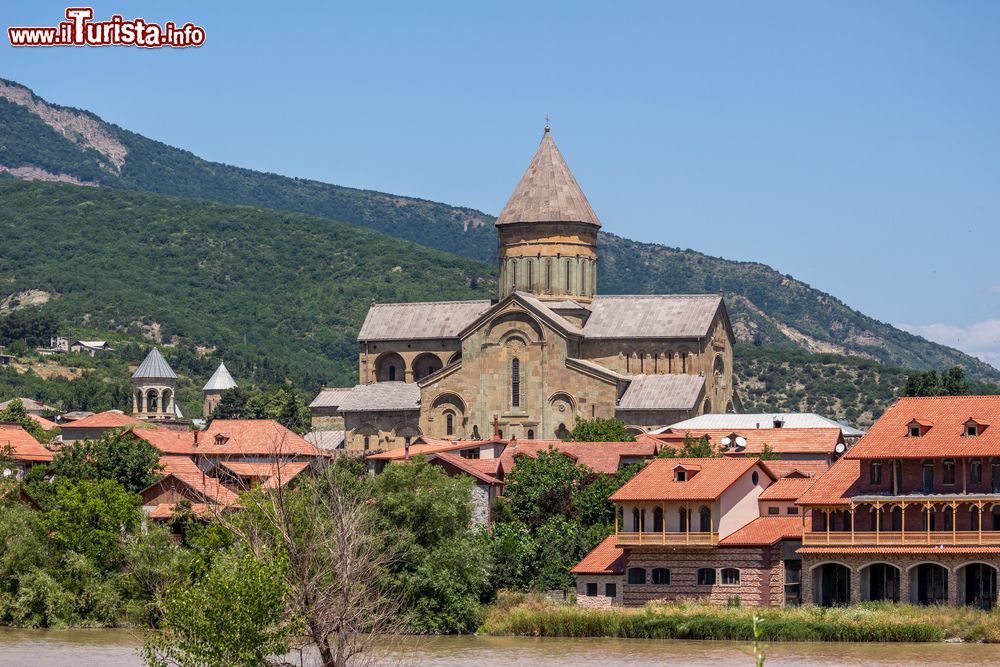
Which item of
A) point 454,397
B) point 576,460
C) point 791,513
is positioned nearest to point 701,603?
point 791,513

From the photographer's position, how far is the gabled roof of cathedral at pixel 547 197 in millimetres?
93500

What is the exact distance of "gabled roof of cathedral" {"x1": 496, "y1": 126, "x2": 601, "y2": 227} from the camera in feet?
307

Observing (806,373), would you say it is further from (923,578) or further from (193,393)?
(923,578)

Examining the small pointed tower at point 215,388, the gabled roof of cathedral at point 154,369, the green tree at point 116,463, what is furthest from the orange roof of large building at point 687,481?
the small pointed tower at point 215,388

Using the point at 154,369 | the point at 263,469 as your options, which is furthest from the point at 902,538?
the point at 154,369

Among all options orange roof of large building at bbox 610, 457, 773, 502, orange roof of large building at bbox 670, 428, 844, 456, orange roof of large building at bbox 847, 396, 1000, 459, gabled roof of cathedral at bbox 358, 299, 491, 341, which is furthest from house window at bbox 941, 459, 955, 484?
gabled roof of cathedral at bbox 358, 299, 491, 341

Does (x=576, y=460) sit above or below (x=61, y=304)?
below

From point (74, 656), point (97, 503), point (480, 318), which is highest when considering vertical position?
point (480, 318)

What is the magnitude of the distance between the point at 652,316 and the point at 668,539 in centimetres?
3643

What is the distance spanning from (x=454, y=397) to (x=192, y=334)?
4083 inches

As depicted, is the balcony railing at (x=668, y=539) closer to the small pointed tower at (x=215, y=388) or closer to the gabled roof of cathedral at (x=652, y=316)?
the gabled roof of cathedral at (x=652, y=316)

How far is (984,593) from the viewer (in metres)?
52.8

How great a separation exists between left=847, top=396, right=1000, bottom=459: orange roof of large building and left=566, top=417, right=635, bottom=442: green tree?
865 inches

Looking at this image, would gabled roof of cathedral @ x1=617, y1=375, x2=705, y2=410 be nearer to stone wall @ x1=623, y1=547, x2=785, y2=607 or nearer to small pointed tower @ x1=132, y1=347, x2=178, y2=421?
stone wall @ x1=623, y1=547, x2=785, y2=607
